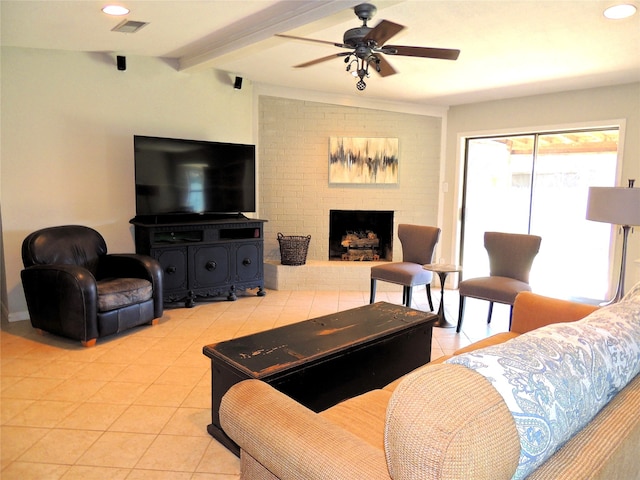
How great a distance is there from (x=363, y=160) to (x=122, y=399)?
166 inches

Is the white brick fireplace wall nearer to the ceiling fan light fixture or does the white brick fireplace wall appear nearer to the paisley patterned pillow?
the ceiling fan light fixture

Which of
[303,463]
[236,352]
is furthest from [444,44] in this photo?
[303,463]

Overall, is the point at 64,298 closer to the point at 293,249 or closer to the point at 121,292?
the point at 121,292

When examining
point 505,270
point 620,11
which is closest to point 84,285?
point 505,270

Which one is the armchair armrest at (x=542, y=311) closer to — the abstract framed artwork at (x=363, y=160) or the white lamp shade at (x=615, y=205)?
the white lamp shade at (x=615, y=205)

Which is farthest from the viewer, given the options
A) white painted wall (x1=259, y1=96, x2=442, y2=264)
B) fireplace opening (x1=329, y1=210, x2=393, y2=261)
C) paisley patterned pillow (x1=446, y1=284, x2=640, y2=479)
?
fireplace opening (x1=329, y1=210, x2=393, y2=261)

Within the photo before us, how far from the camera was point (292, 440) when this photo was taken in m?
1.17

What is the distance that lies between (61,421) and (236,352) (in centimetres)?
111

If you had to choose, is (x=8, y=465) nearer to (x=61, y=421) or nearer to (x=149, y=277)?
(x=61, y=421)

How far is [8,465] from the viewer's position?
204 centimetres

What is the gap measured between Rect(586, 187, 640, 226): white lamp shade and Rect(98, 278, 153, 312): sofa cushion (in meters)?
3.59

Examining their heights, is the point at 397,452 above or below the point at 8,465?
above

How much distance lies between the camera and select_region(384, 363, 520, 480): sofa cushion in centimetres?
80

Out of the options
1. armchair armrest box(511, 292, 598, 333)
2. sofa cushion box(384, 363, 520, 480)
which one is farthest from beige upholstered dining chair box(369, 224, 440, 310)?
sofa cushion box(384, 363, 520, 480)
